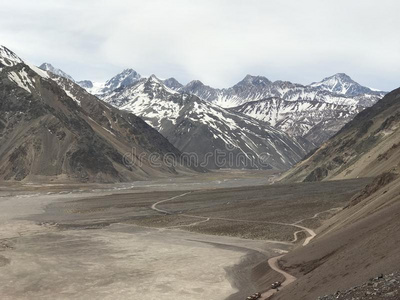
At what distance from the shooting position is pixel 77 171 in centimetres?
19912

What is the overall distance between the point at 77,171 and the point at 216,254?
156 metres

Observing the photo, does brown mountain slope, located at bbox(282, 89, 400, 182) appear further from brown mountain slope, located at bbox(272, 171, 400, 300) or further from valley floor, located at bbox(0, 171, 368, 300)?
brown mountain slope, located at bbox(272, 171, 400, 300)

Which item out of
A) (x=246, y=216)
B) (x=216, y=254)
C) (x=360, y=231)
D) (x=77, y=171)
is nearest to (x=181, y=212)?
(x=246, y=216)

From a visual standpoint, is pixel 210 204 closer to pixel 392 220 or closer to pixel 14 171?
pixel 392 220

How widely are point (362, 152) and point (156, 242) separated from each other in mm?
94209

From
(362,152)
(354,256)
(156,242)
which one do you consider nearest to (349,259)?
(354,256)

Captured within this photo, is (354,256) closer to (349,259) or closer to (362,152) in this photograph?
(349,259)

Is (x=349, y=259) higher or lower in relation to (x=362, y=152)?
lower

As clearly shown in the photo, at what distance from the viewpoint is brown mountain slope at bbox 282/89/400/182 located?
111625 mm

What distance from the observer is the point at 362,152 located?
451 feet

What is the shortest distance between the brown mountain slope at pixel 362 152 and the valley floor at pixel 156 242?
42.7 feet

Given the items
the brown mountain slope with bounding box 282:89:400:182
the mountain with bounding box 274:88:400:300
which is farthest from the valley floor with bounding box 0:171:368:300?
the brown mountain slope with bounding box 282:89:400:182

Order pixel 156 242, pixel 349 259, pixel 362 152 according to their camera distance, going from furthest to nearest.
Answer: pixel 362 152, pixel 156 242, pixel 349 259

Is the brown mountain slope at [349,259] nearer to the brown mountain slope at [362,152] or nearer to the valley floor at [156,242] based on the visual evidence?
the valley floor at [156,242]
